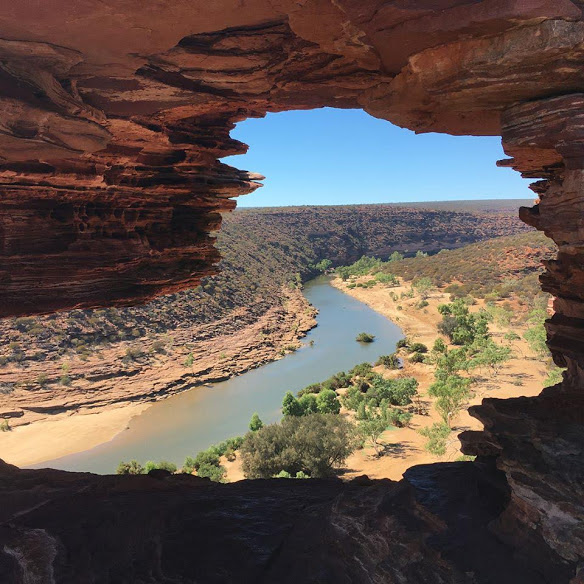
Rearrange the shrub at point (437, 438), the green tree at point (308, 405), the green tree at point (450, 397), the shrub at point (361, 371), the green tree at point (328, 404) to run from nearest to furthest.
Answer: the shrub at point (437, 438) → the green tree at point (450, 397) → the green tree at point (328, 404) → the green tree at point (308, 405) → the shrub at point (361, 371)

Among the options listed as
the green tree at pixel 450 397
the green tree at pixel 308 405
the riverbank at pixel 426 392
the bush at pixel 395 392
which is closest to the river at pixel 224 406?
the green tree at pixel 308 405

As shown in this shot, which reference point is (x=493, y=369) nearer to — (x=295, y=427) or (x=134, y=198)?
(x=295, y=427)

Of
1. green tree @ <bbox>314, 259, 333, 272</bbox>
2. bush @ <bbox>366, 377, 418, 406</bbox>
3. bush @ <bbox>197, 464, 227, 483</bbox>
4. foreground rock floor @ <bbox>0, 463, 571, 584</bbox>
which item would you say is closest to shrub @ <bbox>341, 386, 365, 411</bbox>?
bush @ <bbox>366, 377, 418, 406</bbox>

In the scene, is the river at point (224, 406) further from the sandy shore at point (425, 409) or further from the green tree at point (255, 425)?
the sandy shore at point (425, 409)

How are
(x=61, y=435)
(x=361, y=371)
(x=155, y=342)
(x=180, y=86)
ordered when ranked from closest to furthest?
1. (x=180, y=86)
2. (x=61, y=435)
3. (x=361, y=371)
4. (x=155, y=342)

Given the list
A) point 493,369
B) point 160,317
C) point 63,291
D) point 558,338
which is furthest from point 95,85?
point 160,317

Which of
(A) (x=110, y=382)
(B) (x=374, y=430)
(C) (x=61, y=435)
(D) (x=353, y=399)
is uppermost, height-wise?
(B) (x=374, y=430)

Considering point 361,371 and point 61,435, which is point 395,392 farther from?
point 61,435

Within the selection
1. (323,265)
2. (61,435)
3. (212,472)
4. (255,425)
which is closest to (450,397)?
(255,425)

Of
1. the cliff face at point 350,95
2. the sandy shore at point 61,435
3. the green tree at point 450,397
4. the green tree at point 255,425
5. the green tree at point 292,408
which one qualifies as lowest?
the sandy shore at point 61,435
